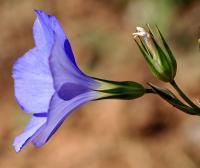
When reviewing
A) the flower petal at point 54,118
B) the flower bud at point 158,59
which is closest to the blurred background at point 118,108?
the flower bud at point 158,59

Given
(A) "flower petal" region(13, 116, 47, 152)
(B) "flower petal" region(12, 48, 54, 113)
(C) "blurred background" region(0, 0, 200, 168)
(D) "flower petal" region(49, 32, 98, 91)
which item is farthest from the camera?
(C) "blurred background" region(0, 0, 200, 168)

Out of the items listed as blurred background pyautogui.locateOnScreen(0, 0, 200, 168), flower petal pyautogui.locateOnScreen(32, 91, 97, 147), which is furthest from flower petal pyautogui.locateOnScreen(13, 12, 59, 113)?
blurred background pyautogui.locateOnScreen(0, 0, 200, 168)

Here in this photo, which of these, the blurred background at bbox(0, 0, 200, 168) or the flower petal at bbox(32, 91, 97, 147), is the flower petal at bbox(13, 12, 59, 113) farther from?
the blurred background at bbox(0, 0, 200, 168)

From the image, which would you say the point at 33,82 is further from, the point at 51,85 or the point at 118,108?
the point at 118,108

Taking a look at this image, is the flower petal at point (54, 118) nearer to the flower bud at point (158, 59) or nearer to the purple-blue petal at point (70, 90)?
the purple-blue petal at point (70, 90)

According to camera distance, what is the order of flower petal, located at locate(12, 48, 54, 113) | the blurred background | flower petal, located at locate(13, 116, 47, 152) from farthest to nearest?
the blurred background
flower petal, located at locate(12, 48, 54, 113)
flower petal, located at locate(13, 116, 47, 152)

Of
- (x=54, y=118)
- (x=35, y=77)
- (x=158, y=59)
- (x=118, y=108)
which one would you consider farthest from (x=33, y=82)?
(x=118, y=108)

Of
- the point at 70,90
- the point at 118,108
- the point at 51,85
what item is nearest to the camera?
the point at 70,90

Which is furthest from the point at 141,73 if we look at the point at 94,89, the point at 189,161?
the point at 94,89
